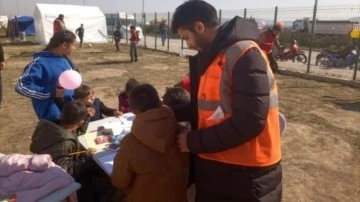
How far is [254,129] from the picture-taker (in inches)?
61.4

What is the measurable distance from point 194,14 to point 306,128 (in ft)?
15.3

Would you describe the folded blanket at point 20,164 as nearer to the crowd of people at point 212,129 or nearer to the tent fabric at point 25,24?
the crowd of people at point 212,129

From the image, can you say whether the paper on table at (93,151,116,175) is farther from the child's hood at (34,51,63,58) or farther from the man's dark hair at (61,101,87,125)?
the child's hood at (34,51,63,58)

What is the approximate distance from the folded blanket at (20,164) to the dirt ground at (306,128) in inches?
96.4

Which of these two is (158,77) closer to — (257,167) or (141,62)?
(141,62)

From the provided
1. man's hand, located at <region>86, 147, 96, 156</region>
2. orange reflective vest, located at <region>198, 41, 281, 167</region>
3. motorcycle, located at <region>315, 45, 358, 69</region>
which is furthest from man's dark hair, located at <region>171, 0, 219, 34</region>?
motorcycle, located at <region>315, 45, 358, 69</region>

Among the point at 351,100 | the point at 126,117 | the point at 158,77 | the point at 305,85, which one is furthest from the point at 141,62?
the point at 126,117

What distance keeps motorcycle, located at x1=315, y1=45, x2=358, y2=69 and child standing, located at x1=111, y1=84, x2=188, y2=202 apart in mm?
11738

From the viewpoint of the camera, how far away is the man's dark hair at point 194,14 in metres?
1.68

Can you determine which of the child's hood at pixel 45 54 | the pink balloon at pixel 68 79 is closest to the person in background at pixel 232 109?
the pink balloon at pixel 68 79

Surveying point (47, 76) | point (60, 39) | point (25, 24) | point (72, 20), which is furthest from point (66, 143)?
point (25, 24)

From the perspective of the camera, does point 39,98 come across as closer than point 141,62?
Yes

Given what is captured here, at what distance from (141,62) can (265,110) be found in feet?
43.1

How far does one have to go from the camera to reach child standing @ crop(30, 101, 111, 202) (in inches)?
105
